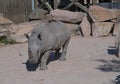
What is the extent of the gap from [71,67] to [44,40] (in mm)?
952

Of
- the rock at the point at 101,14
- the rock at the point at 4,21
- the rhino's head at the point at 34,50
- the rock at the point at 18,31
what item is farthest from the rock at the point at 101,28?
the rhino's head at the point at 34,50

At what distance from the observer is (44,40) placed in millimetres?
9453

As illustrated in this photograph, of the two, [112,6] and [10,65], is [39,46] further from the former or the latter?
[112,6]

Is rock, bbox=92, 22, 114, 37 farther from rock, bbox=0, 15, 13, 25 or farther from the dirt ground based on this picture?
rock, bbox=0, 15, 13, 25

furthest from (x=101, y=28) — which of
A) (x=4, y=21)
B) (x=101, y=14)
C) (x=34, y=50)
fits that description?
(x=34, y=50)

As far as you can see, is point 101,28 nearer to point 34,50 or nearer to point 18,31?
point 18,31

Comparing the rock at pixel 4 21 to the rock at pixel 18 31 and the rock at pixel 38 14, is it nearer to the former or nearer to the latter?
the rock at pixel 18 31

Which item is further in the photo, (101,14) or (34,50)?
(101,14)

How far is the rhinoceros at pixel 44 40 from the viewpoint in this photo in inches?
362

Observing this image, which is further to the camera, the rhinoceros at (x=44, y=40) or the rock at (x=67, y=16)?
the rock at (x=67, y=16)

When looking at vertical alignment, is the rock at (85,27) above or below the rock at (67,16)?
below

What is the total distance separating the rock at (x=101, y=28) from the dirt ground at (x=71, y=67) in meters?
1.74

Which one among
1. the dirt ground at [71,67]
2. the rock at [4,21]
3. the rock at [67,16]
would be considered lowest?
the dirt ground at [71,67]

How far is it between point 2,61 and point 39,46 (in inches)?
A: 83.7
